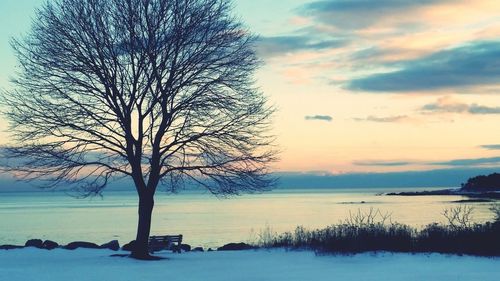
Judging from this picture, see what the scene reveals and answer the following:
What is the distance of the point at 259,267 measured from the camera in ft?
69.5

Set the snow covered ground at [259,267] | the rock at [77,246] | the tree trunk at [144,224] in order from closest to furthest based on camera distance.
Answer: the snow covered ground at [259,267], the tree trunk at [144,224], the rock at [77,246]

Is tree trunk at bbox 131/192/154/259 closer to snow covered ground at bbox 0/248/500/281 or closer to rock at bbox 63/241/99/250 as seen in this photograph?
snow covered ground at bbox 0/248/500/281

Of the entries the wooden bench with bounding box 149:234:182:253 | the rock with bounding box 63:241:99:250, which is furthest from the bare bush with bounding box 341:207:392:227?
the rock with bounding box 63:241:99:250

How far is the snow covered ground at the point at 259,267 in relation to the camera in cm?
1888

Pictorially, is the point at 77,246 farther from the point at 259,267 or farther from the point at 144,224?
the point at 259,267

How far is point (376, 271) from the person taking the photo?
64.2ft

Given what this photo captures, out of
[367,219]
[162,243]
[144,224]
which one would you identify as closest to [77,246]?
[162,243]

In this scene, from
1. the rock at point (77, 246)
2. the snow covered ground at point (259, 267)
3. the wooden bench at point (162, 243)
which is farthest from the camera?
the rock at point (77, 246)

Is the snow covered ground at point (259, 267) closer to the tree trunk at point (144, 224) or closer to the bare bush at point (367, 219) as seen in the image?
the tree trunk at point (144, 224)

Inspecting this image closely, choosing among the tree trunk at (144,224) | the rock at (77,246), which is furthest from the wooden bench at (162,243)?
the rock at (77,246)

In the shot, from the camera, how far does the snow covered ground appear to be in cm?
1888

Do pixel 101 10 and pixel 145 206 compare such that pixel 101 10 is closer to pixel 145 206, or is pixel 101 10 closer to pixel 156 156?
pixel 156 156

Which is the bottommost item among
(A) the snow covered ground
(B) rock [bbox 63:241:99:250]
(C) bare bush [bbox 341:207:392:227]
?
(A) the snow covered ground

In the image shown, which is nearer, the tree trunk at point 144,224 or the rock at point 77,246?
the tree trunk at point 144,224
